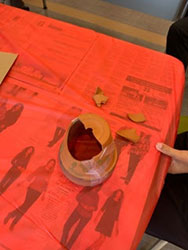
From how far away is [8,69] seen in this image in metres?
0.67

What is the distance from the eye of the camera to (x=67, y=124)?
0.58 meters

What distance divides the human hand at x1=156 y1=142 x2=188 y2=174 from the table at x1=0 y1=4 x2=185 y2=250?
0.02 m

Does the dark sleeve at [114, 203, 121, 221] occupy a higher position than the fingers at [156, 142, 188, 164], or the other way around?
the fingers at [156, 142, 188, 164]

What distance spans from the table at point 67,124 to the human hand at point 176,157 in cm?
2

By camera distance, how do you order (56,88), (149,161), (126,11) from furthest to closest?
1. (126,11)
2. (56,88)
3. (149,161)

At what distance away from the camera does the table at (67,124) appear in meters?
0.45

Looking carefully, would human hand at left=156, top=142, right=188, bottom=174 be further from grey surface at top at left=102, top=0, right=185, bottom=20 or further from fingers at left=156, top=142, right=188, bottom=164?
grey surface at top at left=102, top=0, right=185, bottom=20

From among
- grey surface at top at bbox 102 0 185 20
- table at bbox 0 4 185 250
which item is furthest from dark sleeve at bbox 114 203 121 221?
grey surface at top at bbox 102 0 185 20

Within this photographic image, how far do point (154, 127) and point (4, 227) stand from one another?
412 mm

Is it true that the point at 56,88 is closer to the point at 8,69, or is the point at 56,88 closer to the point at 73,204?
the point at 8,69

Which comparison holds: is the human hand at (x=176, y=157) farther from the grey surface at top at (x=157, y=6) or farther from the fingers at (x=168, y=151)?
the grey surface at top at (x=157, y=6)

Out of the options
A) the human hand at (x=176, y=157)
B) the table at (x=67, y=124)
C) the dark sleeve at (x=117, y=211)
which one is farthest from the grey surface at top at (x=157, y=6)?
the dark sleeve at (x=117, y=211)

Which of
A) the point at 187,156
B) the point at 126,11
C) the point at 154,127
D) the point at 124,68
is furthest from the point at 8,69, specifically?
the point at 126,11

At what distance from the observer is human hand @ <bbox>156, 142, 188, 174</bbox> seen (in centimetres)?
55
